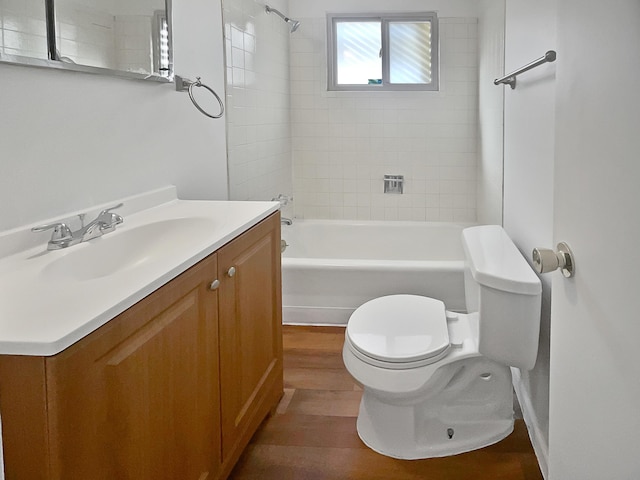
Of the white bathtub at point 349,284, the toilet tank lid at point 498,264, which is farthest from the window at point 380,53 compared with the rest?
the toilet tank lid at point 498,264

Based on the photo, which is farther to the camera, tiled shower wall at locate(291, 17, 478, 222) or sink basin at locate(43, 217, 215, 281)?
tiled shower wall at locate(291, 17, 478, 222)

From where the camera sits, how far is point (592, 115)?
0.95m

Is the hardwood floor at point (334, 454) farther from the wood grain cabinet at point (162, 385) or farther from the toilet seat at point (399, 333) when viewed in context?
the toilet seat at point (399, 333)

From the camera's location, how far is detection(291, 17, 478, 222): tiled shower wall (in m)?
4.34

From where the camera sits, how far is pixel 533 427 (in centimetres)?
220

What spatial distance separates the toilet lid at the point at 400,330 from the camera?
212 cm

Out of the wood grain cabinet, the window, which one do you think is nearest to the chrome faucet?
the wood grain cabinet

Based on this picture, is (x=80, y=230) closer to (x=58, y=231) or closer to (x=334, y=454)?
(x=58, y=231)

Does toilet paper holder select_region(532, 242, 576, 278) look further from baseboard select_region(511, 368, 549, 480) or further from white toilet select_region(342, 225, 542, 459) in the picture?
baseboard select_region(511, 368, 549, 480)

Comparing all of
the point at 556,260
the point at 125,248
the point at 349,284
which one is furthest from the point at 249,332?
the point at 349,284

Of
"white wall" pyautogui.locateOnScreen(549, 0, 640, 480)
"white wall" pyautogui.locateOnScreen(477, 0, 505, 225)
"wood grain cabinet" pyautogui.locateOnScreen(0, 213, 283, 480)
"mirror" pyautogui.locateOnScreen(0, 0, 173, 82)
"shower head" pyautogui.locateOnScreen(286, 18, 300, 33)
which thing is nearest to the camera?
"white wall" pyautogui.locateOnScreen(549, 0, 640, 480)

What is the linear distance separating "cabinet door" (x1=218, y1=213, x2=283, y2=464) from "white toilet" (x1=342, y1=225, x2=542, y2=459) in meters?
0.30

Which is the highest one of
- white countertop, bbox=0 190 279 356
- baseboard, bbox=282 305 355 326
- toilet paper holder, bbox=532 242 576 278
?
toilet paper holder, bbox=532 242 576 278

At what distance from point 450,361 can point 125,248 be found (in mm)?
1095
